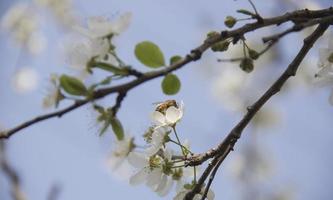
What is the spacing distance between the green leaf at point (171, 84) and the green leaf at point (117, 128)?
0.26ft

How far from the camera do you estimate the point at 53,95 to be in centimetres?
77

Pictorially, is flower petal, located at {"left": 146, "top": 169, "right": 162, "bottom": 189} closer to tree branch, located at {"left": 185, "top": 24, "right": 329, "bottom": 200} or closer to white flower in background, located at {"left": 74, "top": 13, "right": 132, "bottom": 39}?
tree branch, located at {"left": 185, "top": 24, "right": 329, "bottom": 200}

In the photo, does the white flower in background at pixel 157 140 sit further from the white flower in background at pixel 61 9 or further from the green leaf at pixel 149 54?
the white flower in background at pixel 61 9

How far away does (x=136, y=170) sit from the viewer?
874mm

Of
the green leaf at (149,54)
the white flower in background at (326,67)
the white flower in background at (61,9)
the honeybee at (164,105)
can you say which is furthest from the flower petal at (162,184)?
the white flower in background at (61,9)

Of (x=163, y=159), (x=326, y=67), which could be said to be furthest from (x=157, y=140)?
(x=326, y=67)

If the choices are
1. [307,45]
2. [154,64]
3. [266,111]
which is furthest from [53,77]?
[266,111]

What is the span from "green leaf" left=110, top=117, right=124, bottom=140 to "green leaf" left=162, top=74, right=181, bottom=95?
0.08 metres

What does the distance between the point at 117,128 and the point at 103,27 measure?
150 mm

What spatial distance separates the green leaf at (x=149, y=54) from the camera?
0.71 meters

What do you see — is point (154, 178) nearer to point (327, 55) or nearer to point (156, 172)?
point (156, 172)

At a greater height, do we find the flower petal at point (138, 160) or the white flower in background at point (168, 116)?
the white flower in background at point (168, 116)

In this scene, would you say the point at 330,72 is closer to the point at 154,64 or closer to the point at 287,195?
the point at 154,64

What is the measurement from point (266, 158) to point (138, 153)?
9.88ft
